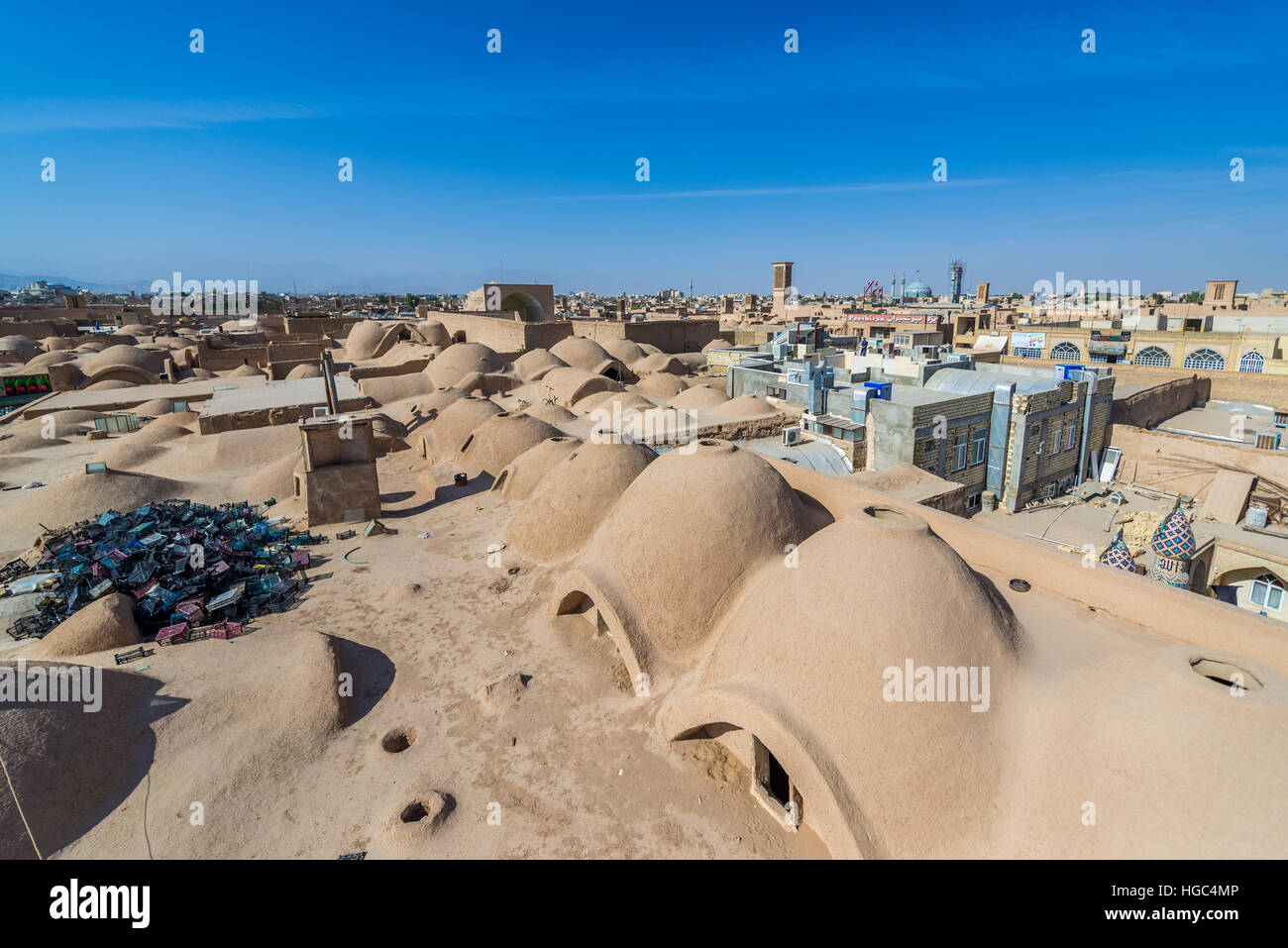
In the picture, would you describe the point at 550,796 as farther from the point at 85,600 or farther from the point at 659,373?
the point at 659,373

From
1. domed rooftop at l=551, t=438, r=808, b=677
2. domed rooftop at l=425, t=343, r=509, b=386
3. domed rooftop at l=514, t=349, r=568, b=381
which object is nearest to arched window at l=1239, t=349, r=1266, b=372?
domed rooftop at l=514, t=349, r=568, b=381

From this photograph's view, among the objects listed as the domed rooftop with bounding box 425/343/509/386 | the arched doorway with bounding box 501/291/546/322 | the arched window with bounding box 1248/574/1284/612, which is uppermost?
the arched doorway with bounding box 501/291/546/322

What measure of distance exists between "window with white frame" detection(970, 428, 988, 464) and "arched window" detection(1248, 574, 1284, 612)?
7.50 m

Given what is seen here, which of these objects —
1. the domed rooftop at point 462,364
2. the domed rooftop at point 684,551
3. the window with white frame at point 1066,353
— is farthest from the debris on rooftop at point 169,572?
the window with white frame at point 1066,353

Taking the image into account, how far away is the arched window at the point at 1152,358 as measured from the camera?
3597cm

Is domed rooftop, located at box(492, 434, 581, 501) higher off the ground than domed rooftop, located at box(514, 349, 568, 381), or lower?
lower

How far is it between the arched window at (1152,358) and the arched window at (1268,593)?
25636mm

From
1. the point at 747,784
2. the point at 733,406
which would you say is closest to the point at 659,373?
the point at 733,406

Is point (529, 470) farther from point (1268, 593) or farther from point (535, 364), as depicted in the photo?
point (1268, 593)

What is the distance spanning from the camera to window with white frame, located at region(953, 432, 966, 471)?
20.2 m

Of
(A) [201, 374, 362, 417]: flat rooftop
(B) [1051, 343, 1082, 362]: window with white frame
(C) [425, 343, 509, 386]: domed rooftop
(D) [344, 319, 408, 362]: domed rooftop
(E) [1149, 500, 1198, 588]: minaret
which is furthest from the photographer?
(D) [344, 319, 408, 362]: domed rooftop

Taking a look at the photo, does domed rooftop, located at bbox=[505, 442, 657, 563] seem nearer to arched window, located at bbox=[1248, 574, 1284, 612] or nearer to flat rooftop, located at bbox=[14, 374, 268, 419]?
arched window, located at bbox=[1248, 574, 1284, 612]
